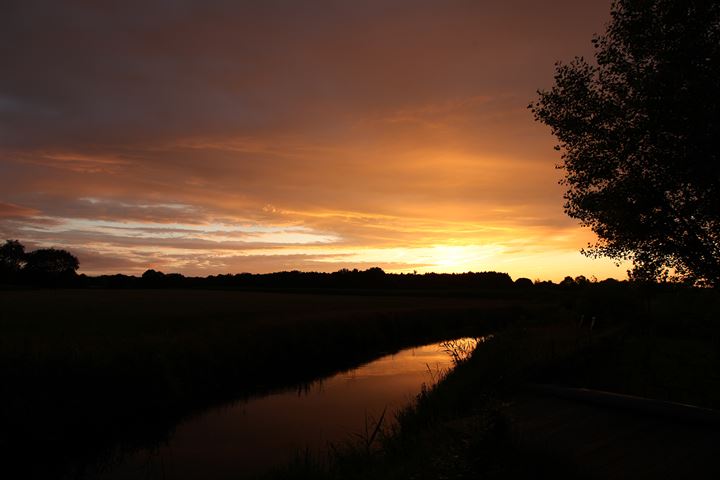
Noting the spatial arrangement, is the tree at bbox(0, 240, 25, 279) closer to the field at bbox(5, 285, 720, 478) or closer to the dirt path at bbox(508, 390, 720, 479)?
the field at bbox(5, 285, 720, 478)

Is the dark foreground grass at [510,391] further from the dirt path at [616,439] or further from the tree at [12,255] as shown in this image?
the tree at [12,255]

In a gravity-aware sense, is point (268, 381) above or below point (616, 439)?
below

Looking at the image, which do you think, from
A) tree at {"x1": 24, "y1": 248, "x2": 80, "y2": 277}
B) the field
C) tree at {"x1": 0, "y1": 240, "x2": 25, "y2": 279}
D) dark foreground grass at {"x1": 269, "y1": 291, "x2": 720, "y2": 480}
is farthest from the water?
tree at {"x1": 0, "y1": 240, "x2": 25, "y2": 279}

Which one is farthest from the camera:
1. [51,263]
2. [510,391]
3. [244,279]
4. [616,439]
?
[51,263]

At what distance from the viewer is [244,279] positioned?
114 meters

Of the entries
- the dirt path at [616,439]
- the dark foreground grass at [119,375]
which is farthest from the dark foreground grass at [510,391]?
the dark foreground grass at [119,375]

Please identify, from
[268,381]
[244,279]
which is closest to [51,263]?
[244,279]

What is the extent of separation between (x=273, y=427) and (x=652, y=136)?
15.8 m

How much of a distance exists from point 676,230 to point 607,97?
17.3ft

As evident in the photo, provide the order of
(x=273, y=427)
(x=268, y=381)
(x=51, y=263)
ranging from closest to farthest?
1. (x=273, y=427)
2. (x=268, y=381)
3. (x=51, y=263)

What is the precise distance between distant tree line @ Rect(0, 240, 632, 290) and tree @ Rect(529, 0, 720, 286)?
297 ft

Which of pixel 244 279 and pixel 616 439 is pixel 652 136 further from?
pixel 244 279

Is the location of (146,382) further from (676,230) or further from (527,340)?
(676,230)

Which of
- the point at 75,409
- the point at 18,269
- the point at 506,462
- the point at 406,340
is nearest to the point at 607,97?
the point at 506,462
